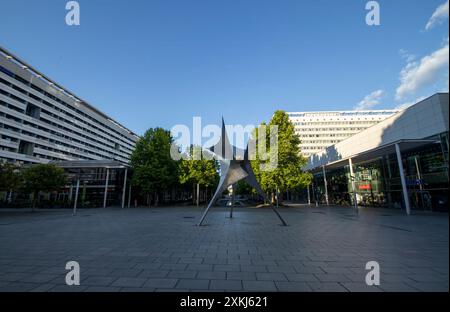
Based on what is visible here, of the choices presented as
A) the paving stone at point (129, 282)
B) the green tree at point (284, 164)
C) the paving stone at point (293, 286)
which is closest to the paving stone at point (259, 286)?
the paving stone at point (293, 286)

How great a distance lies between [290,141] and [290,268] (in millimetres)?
24225

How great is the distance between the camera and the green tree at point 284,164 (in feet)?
86.3

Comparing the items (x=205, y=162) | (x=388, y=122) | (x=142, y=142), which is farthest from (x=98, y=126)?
(x=388, y=122)

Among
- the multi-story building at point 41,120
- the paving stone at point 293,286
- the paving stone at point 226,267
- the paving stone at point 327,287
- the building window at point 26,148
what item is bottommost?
the paving stone at point 293,286

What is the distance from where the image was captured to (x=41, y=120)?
61062 mm

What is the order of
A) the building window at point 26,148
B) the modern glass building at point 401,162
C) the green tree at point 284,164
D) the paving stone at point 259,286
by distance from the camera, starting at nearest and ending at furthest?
the paving stone at point 259,286
the modern glass building at point 401,162
the green tree at point 284,164
the building window at point 26,148

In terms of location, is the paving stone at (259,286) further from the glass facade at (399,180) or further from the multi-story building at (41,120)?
the multi-story building at (41,120)

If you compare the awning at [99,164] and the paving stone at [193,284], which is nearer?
the paving stone at [193,284]

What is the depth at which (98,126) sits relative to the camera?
86.9 metres

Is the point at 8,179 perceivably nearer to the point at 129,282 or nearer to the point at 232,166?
the point at 232,166

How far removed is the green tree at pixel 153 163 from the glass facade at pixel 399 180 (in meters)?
28.0
